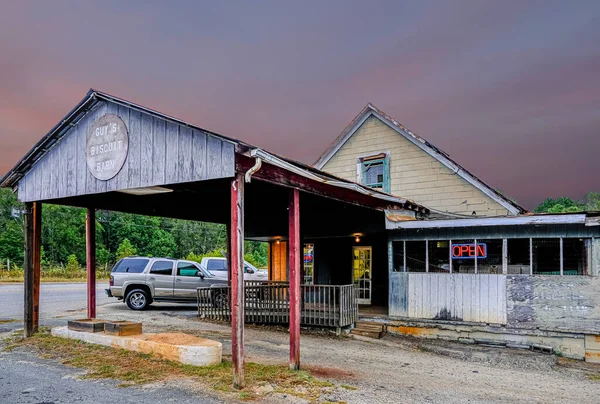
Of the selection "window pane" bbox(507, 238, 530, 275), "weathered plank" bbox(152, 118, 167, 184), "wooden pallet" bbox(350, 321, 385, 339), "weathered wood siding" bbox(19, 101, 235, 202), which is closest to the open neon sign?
"window pane" bbox(507, 238, 530, 275)

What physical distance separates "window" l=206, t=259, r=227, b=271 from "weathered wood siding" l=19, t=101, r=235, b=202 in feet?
37.4

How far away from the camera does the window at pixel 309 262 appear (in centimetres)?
1678

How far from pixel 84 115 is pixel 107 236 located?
39549 mm

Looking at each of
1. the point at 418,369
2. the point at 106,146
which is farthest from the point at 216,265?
the point at 418,369

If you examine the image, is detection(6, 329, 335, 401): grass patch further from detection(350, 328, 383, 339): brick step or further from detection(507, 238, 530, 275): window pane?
detection(507, 238, 530, 275): window pane

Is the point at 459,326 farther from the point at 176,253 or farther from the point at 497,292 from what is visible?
the point at 176,253

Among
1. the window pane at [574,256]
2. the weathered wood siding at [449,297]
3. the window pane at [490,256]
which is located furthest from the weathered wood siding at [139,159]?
the window pane at [574,256]

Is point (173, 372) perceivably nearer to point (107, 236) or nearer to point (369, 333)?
point (369, 333)

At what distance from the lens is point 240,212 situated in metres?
6.96

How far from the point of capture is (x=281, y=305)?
1290 cm

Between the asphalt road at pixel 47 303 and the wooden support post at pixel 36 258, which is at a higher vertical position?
the wooden support post at pixel 36 258

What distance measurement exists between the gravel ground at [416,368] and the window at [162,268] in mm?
3760

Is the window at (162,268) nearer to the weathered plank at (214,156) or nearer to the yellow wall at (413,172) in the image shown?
the yellow wall at (413,172)

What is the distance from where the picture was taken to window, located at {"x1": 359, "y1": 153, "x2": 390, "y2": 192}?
16719mm
